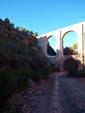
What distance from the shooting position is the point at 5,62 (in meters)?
7.90

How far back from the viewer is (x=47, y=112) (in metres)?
3.35

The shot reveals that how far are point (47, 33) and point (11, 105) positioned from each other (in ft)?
76.4

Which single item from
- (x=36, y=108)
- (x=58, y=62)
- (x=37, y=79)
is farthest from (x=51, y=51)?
(x=36, y=108)

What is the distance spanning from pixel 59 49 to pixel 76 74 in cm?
1080

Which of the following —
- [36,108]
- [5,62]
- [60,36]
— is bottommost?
[36,108]

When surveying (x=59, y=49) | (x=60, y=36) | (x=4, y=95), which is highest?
(x=60, y=36)

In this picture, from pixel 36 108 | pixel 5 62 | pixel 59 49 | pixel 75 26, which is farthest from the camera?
pixel 59 49

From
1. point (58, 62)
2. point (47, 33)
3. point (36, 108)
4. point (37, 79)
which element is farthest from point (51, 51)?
point (36, 108)

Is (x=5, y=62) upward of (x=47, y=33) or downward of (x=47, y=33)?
downward

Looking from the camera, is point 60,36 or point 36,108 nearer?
point 36,108

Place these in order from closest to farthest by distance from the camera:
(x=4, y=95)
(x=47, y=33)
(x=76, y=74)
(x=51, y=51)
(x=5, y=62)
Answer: (x=4, y=95) → (x=5, y=62) → (x=76, y=74) → (x=47, y=33) → (x=51, y=51)

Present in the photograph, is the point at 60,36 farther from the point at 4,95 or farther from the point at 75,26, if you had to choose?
the point at 4,95

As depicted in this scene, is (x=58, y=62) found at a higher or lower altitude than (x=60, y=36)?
lower

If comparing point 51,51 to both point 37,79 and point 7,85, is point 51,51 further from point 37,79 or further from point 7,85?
point 7,85
